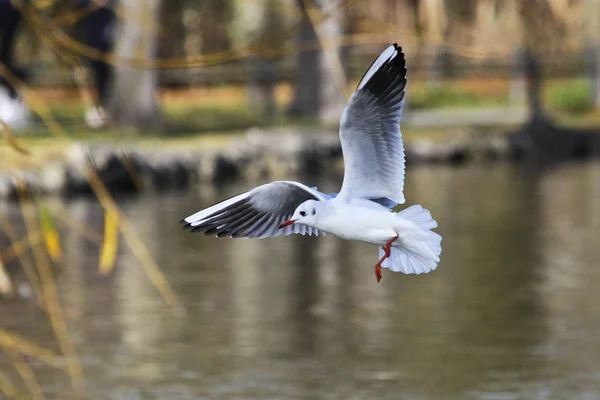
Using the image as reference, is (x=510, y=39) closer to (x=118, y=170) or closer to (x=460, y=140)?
(x=460, y=140)

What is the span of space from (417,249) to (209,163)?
17.0 metres

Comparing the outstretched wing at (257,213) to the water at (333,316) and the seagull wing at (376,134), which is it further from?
the water at (333,316)

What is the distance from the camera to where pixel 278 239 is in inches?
688

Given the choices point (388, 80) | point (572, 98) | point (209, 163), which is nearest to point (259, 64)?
point (572, 98)

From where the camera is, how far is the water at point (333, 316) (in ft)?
33.0

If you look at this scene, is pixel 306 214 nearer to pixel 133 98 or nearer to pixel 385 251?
pixel 385 251

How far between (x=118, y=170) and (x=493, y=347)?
972cm

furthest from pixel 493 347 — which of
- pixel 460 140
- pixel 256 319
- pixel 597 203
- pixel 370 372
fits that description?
pixel 460 140

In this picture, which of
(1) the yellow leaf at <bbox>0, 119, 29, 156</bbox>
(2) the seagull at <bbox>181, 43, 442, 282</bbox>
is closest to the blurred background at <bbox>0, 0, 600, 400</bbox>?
(1) the yellow leaf at <bbox>0, 119, 29, 156</bbox>

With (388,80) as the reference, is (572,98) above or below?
below

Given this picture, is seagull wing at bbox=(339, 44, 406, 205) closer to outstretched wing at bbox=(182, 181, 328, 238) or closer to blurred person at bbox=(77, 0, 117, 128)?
outstretched wing at bbox=(182, 181, 328, 238)

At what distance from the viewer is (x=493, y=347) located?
36.5ft

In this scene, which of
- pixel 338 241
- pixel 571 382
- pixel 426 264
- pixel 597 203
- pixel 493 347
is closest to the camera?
pixel 426 264

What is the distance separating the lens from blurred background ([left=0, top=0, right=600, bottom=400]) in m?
5.48
